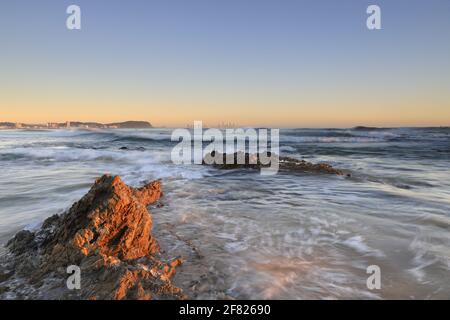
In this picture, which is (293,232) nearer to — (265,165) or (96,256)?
(96,256)

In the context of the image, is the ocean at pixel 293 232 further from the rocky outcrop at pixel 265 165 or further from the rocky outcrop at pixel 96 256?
the rocky outcrop at pixel 265 165

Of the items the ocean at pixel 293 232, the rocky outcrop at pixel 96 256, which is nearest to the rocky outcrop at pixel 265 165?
the ocean at pixel 293 232

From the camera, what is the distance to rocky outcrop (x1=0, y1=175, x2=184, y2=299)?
240 centimetres

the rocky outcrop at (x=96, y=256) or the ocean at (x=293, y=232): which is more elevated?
the rocky outcrop at (x=96, y=256)

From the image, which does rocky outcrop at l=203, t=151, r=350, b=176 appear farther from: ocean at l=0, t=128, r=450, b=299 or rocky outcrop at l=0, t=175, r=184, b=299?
rocky outcrop at l=0, t=175, r=184, b=299

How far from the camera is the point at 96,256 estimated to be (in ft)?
8.73

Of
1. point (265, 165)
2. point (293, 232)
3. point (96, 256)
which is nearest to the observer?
point (96, 256)

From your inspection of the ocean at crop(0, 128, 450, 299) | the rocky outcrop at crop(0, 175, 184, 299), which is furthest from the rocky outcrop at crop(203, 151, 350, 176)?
the rocky outcrop at crop(0, 175, 184, 299)

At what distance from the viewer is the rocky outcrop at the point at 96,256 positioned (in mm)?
2400

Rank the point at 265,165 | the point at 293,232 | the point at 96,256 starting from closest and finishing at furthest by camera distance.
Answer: the point at 96,256 < the point at 293,232 < the point at 265,165

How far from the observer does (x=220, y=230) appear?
4180 mm

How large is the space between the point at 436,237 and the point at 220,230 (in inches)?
108

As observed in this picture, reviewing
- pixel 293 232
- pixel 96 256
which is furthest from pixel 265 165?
pixel 96 256

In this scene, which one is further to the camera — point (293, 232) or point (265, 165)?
point (265, 165)
